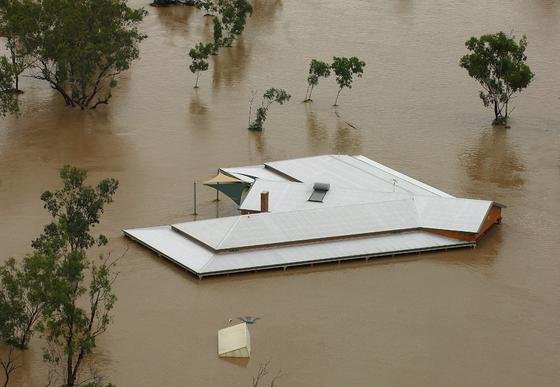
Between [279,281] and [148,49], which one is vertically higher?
[148,49]

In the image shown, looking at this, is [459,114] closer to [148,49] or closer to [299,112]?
[299,112]

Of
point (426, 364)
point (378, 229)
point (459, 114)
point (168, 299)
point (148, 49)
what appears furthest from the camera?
point (148, 49)

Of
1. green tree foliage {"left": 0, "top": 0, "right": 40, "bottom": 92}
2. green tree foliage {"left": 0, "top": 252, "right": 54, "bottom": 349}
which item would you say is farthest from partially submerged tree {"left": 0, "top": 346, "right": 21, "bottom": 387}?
green tree foliage {"left": 0, "top": 0, "right": 40, "bottom": 92}

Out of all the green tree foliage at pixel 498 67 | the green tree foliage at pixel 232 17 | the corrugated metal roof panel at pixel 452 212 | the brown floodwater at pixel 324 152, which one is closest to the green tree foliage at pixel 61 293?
the brown floodwater at pixel 324 152

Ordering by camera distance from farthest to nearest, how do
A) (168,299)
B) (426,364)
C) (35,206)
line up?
(35,206) < (168,299) < (426,364)

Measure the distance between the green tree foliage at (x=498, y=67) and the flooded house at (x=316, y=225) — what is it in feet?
41.3

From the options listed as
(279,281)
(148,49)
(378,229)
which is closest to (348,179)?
(378,229)

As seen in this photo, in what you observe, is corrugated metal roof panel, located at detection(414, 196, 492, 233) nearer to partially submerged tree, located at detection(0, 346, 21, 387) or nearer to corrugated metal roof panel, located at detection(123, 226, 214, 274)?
corrugated metal roof panel, located at detection(123, 226, 214, 274)

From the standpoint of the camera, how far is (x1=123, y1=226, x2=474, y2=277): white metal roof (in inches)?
1597

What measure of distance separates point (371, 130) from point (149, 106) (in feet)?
41.1

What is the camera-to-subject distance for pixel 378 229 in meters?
42.8

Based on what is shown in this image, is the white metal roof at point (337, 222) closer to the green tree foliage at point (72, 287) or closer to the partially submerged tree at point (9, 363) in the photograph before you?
the green tree foliage at point (72, 287)

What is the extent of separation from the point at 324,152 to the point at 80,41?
1428cm

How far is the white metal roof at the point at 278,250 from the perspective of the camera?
40562 millimetres
